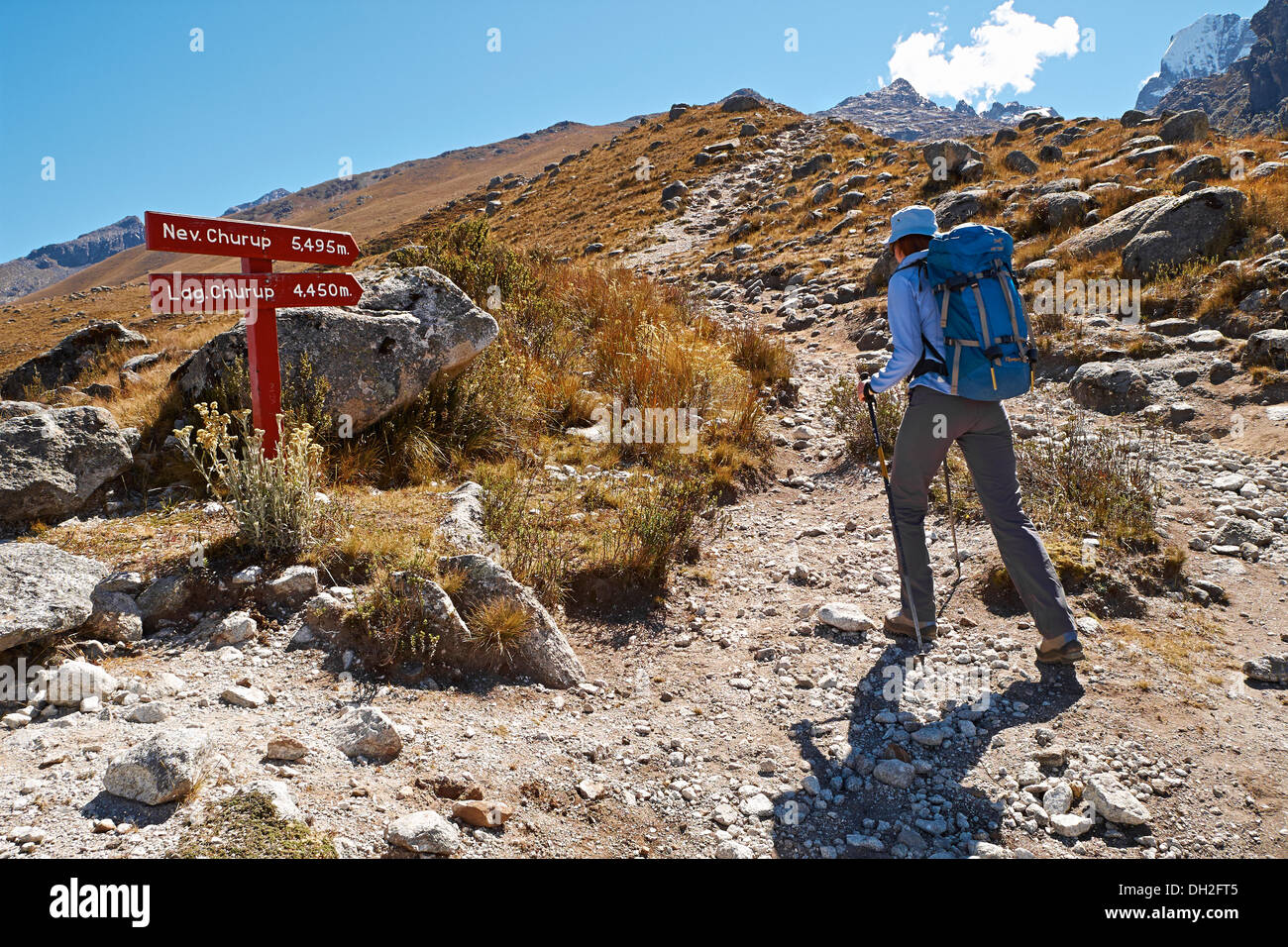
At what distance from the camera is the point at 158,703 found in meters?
3.16

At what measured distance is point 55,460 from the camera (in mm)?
4867

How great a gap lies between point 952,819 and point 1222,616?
269cm

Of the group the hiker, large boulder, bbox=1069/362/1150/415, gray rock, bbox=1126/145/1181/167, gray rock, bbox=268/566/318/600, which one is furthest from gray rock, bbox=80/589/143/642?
gray rock, bbox=1126/145/1181/167

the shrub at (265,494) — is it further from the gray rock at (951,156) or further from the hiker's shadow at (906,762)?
the gray rock at (951,156)

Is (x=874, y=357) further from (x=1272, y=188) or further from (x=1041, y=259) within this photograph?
(x=1272, y=188)

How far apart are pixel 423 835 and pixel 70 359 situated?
1333 centimetres

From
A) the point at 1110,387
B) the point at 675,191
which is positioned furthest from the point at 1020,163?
the point at 1110,387

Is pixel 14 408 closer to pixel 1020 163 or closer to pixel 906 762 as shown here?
pixel 906 762

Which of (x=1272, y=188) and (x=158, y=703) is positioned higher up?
(x=1272, y=188)

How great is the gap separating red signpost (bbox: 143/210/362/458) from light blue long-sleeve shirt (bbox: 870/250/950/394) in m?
3.75

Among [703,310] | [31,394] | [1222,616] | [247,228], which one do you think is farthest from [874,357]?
[31,394]

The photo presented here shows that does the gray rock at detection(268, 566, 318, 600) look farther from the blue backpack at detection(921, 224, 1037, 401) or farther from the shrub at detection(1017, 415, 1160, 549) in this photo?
the shrub at detection(1017, 415, 1160, 549)

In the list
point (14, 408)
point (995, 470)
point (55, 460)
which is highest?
point (14, 408)

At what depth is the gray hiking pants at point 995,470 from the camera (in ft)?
12.5
